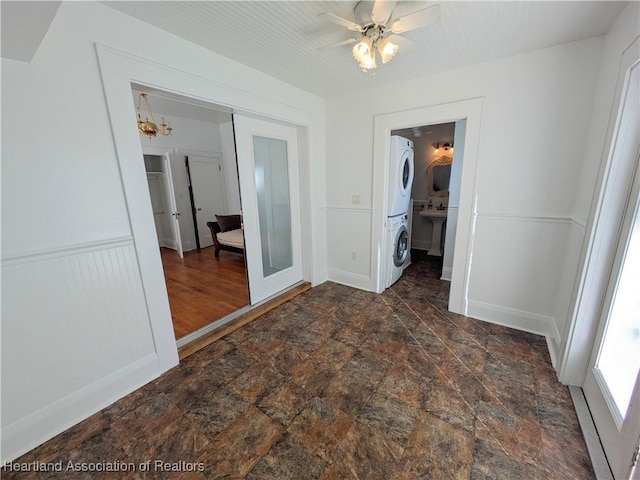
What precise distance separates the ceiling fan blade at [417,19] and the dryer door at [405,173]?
164 cm

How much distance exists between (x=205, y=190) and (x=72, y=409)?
467 cm

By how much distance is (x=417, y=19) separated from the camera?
138 cm

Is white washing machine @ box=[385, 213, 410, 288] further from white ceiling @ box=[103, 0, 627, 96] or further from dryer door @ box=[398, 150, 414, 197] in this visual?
white ceiling @ box=[103, 0, 627, 96]

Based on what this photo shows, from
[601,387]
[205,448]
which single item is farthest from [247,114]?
[601,387]

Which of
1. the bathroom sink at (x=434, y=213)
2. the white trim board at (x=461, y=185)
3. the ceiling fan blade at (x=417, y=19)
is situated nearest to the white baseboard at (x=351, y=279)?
the white trim board at (x=461, y=185)

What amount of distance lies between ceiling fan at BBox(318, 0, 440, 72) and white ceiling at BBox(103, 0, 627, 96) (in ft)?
0.38

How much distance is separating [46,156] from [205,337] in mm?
1729

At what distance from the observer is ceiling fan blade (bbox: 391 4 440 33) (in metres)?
1.31

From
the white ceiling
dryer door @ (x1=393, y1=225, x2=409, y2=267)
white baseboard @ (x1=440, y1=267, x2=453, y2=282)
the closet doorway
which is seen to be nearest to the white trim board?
dryer door @ (x1=393, y1=225, x2=409, y2=267)

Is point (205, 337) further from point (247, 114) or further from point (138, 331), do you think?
point (247, 114)

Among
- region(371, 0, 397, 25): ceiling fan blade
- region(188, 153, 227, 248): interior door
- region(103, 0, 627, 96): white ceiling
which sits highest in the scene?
region(103, 0, 627, 96): white ceiling

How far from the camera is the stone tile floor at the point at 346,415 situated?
49.1 inches

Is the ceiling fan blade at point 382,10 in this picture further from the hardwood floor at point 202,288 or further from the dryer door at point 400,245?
the hardwood floor at point 202,288

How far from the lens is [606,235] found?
149 centimetres
